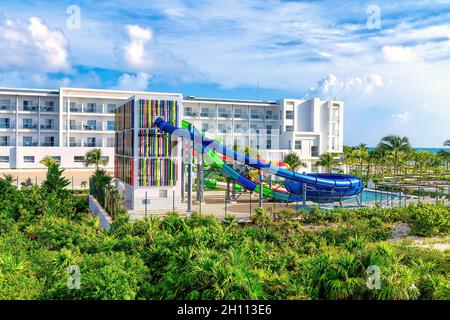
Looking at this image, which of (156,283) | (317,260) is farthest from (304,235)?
(156,283)

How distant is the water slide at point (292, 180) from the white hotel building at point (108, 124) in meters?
23.5

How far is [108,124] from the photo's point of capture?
5931 cm

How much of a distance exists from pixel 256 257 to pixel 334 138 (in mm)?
52017

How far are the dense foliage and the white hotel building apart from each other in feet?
125

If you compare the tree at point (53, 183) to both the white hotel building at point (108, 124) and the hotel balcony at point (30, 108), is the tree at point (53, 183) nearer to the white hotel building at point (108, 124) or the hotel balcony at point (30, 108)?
the white hotel building at point (108, 124)

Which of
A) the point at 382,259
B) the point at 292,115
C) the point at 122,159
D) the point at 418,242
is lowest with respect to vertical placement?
the point at 418,242

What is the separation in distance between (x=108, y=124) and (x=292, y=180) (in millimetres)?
34997

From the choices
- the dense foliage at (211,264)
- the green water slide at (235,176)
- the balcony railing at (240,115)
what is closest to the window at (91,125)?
the balcony railing at (240,115)

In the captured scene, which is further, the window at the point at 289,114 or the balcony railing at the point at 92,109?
the window at the point at 289,114

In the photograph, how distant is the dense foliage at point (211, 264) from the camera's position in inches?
377

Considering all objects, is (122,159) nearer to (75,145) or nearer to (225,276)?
(225,276)

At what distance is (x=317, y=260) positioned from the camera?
11.3 m

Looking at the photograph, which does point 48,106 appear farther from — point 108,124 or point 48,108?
point 108,124

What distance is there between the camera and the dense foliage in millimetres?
9570
